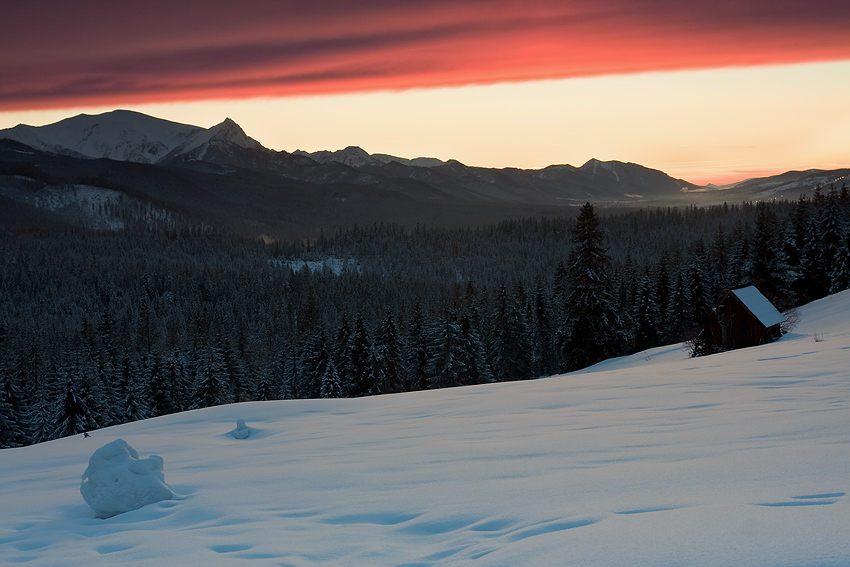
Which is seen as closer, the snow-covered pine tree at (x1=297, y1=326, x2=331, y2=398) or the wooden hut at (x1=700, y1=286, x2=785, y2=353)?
the wooden hut at (x1=700, y1=286, x2=785, y2=353)

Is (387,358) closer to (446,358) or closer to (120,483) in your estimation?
(446,358)

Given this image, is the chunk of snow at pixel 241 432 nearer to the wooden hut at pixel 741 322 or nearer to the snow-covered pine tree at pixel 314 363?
the wooden hut at pixel 741 322

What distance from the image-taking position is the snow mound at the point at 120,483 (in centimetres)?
554

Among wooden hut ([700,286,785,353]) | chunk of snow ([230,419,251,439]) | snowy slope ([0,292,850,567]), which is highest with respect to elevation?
snowy slope ([0,292,850,567])

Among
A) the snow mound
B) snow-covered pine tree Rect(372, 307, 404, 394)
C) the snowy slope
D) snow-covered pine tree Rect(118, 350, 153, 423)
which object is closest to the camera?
the snowy slope

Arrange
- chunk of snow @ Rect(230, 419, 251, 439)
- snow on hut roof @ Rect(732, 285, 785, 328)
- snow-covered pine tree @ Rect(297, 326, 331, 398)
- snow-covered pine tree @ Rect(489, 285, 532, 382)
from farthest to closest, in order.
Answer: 1. snow-covered pine tree @ Rect(489, 285, 532, 382)
2. snow-covered pine tree @ Rect(297, 326, 331, 398)
3. snow on hut roof @ Rect(732, 285, 785, 328)
4. chunk of snow @ Rect(230, 419, 251, 439)

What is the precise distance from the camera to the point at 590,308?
34.6 m

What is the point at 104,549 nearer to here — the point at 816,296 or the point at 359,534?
the point at 359,534

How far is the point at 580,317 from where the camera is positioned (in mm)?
34938

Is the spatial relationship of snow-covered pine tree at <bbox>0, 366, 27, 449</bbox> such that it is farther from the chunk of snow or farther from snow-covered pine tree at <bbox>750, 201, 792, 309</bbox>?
snow-covered pine tree at <bbox>750, 201, 792, 309</bbox>

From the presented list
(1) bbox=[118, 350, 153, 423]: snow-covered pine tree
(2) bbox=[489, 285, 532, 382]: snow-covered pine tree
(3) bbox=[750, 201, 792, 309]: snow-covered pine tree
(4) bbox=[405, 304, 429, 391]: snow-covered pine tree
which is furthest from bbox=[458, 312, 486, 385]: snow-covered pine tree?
(1) bbox=[118, 350, 153, 423]: snow-covered pine tree

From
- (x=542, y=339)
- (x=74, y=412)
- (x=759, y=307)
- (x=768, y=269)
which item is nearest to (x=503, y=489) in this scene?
(x=759, y=307)

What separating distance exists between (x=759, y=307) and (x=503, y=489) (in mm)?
24400

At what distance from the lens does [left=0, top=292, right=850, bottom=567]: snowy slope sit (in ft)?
11.8
